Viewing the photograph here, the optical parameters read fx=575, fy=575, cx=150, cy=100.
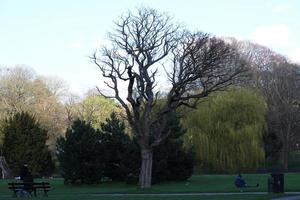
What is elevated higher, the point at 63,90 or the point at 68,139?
the point at 63,90

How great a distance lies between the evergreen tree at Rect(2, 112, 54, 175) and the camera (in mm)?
69000

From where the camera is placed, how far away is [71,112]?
284 feet

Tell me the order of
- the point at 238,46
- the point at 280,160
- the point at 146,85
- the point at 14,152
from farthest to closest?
1. the point at 280,160
2. the point at 238,46
3. the point at 14,152
4. the point at 146,85

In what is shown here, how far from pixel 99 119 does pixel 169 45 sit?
4867 centimetres

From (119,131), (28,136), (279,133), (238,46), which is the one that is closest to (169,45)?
(119,131)

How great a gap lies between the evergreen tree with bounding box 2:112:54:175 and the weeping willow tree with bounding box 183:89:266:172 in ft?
58.9

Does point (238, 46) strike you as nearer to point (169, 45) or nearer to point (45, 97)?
point (45, 97)

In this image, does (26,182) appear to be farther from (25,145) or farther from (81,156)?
(25,145)

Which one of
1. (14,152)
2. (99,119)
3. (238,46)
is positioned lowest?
(14,152)

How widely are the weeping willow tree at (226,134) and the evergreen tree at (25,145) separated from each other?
17.9 metres

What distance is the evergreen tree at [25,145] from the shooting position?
6900cm

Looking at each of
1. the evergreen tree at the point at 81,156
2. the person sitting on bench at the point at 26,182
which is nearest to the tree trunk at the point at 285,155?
the evergreen tree at the point at 81,156

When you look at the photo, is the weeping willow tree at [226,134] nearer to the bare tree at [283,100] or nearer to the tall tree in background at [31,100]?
the bare tree at [283,100]

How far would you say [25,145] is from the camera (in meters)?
69.4
